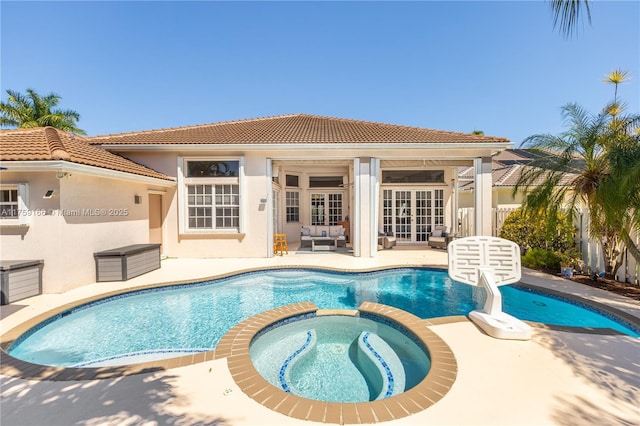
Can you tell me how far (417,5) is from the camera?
35.6ft

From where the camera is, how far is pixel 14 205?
683 cm

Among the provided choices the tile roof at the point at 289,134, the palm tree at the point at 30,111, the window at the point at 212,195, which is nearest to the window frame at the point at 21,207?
the tile roof at the point at 289,134

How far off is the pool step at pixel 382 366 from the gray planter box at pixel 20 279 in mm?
7973

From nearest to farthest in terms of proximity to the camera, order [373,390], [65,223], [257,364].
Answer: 1. [373,390]
2. [257,364]
3. [65,223]

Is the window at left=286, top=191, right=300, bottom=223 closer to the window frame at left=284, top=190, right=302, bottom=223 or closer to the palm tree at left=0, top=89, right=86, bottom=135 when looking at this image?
the window frame at left=284, top=190, right=302, bottom=223

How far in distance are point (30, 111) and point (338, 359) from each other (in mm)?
32474

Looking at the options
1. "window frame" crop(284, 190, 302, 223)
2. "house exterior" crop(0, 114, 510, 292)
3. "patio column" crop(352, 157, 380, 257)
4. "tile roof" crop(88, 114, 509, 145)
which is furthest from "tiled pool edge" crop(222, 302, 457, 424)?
"window frame" crop(284, 190, 302, 223)

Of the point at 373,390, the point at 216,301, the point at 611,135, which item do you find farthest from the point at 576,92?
the point at 216,301

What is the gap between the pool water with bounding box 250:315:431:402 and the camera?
12.0ft

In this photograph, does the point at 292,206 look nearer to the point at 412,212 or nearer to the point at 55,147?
the point at 412,212

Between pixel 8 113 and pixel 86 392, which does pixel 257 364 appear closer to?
pixel 86 392

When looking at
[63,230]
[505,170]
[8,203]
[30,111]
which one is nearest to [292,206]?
[63,230]

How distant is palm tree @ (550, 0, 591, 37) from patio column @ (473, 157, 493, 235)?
943 cm

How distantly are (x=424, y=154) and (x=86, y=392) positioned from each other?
11.8 m
